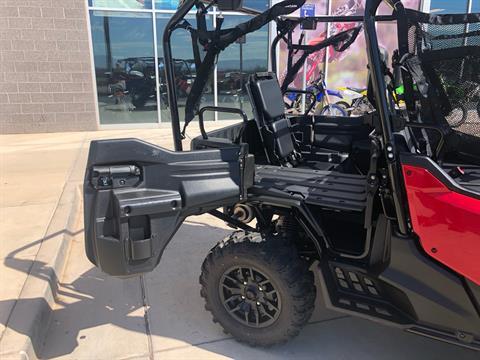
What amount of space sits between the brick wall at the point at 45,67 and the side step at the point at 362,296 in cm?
849

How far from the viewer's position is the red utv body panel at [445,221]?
1861 millimetres

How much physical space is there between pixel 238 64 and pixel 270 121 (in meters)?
7.25

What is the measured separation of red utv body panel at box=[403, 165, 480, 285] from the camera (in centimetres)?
186

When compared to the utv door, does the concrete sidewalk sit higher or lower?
lower

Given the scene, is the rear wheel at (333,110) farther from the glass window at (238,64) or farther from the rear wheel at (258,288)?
the rear wheel at (258,288)

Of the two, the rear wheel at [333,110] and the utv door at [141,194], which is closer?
the utv door at [141,194]

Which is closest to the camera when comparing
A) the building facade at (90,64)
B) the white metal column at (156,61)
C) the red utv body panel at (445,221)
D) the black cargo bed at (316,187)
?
the red utv body panel at (445,221)

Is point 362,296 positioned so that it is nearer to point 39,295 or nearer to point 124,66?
point 39,295

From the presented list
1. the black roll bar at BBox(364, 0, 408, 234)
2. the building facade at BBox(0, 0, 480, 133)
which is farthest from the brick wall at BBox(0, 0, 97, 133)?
the black roll bar at BBox(364, 0, 408, 234)

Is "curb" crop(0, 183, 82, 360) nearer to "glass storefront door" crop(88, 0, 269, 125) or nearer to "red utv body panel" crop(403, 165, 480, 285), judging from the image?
"red utv body panel" crop(403, 165, 480, 285)

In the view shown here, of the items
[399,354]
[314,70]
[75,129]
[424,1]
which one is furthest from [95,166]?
[424,1]

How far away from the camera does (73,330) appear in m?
2.87

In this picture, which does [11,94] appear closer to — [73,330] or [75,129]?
[75,129]

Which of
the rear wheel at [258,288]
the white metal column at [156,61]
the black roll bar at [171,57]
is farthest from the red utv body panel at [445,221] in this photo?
the white metal column at [156,61]
